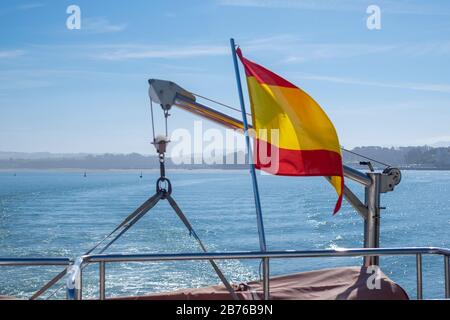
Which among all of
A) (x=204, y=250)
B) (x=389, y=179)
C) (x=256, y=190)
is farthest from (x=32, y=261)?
(x=389, y=179)

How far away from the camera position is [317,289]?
17.1ft

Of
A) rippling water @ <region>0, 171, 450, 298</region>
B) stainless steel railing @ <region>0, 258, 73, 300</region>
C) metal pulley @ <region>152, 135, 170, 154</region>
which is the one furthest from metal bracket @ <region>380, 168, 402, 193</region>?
rippling water @ <region>0, 171, 450, 298</region>

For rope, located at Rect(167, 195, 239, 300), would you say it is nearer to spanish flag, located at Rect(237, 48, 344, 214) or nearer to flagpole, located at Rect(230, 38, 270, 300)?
flagpole, located at Rect(230, 38, 270, 300)

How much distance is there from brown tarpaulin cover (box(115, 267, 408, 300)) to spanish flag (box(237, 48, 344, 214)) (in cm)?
84

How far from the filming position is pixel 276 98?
5.69 metres

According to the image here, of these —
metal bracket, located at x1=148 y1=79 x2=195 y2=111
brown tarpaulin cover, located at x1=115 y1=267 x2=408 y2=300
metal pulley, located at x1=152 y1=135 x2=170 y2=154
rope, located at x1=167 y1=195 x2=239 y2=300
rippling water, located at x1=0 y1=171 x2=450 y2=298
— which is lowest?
rippling water, located at x1=0 y1=171 x2=450 y2=298

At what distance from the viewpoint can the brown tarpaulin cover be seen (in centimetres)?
488

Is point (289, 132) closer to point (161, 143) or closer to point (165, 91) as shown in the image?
point (161, 143)

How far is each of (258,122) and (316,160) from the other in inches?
25.7

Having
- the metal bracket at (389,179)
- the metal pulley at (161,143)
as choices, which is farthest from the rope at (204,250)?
the metal bracket at (389,179)

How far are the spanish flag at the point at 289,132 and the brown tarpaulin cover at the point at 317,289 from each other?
2.75 feet

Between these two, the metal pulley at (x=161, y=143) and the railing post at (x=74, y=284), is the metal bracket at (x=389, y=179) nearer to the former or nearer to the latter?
the metal pulley at (x=161, y=143)
